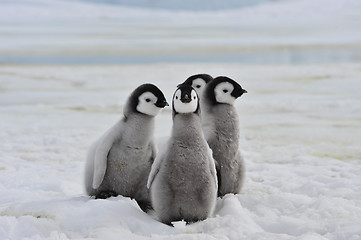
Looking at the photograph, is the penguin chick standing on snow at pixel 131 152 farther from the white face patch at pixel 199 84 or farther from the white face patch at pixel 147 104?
the white face patch at pixel 199 84

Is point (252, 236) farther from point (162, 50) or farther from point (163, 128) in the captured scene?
point (162, 50)

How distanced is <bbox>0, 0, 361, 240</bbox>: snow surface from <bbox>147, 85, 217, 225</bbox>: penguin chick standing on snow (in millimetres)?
88

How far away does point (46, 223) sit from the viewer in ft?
10.1

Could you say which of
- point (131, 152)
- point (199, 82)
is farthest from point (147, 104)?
point (199, 82)

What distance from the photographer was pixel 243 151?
5.98 m

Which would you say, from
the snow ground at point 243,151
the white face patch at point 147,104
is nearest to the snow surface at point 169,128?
the snow ground at point 243,151

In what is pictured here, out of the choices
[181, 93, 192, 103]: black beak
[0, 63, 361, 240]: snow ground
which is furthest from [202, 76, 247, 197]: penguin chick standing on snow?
[181, 93, 192, 103]: black beak

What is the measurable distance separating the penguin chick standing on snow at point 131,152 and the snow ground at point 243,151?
0.11m

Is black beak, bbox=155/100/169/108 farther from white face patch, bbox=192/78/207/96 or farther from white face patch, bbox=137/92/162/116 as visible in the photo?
white face patch, bbox=192/78/207/96

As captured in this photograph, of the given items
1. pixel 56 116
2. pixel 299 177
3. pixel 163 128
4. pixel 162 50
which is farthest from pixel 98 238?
pixel 162 50

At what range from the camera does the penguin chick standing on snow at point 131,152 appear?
3.54m

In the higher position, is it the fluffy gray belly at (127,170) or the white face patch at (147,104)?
the white face patch at (147,104)

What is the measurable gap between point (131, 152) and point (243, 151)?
8.47ft

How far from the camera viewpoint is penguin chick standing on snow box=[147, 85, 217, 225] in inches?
126
